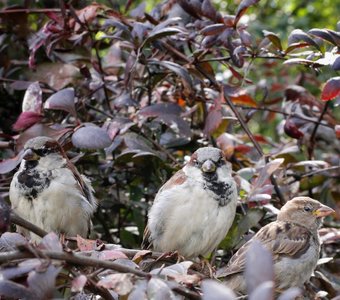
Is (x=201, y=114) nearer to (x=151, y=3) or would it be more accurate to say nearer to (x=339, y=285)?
(x=339, y=285)

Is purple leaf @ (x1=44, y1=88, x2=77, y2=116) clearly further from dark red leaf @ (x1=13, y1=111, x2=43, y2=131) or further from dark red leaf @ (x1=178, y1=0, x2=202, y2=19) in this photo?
dark red leaf @ (x1=178, y1=0, x2=202, y2=19)

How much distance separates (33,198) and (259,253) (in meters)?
1.62

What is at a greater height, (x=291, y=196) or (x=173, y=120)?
(x=173, y=120)

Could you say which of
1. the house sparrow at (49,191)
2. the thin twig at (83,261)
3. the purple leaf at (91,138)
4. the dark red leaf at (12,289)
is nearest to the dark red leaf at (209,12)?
the purple leaf at (91,138)

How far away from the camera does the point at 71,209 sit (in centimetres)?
271

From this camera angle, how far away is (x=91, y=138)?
2396 millimetres

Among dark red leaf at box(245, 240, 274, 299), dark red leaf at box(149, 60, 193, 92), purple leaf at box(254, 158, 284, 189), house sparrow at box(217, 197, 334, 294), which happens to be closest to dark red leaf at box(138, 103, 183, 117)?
dark red leaf at box(149, 60, 193, 92)

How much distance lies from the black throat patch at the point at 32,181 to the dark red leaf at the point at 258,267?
5.31 ft

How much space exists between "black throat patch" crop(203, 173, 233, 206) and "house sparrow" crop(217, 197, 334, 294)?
16 centimetres

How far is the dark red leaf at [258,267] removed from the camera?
1.12 meters

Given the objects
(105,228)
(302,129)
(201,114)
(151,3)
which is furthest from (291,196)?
(151,3)

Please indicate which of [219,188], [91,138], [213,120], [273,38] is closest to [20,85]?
[91,138]

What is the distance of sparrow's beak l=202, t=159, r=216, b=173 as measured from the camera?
103 inches

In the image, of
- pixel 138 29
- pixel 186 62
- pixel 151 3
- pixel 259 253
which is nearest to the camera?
pixel 259 253
